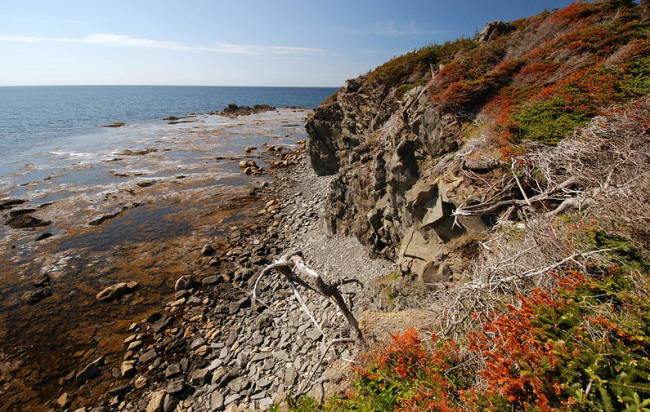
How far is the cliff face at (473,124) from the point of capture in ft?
31.7

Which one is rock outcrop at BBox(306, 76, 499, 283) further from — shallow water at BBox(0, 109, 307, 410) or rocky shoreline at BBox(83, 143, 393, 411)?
shallow water at BBox(0, 109, 307, 410)

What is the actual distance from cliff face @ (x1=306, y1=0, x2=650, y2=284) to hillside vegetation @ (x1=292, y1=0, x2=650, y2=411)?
0.26 feet

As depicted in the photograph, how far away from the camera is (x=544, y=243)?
556 centimetres

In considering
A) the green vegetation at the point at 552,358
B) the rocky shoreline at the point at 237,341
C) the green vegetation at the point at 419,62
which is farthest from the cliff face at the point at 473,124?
the green vegetation at the point at 552,358

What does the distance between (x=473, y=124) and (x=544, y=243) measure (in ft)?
30.1

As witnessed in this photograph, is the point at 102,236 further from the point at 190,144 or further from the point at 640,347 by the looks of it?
the point at 190,144

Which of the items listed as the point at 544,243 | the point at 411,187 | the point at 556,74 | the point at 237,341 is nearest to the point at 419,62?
the point at 556,74

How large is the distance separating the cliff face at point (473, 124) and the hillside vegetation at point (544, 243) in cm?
8

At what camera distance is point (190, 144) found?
53.8 metres

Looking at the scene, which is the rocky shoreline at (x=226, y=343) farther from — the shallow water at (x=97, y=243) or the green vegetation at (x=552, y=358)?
the green vegetation at (x=552, y=358)

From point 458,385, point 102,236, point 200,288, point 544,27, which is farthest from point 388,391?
point 102,236

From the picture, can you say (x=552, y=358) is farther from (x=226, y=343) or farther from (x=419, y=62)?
(x=419, y=62)

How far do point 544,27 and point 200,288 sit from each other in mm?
26242

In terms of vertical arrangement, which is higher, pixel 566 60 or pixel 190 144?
pixel 566 60
